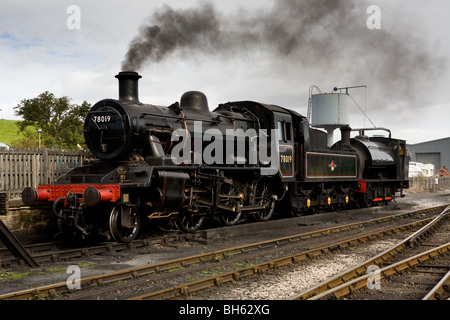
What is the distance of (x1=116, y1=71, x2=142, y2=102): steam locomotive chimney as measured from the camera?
10430mm

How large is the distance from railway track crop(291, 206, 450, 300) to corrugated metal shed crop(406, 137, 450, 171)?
204 feet

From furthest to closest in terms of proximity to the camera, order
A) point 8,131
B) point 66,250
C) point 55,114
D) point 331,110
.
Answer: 1. point 8,131
2. point 55,114
3. point 331,110
4. point 66,250

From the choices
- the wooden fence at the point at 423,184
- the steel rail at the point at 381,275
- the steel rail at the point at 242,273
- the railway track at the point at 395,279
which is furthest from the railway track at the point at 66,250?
the wooden fence at the point at 423,184

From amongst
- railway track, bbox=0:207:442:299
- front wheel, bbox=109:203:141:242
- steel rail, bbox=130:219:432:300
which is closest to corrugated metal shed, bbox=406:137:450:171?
railway track, bbox=0:207:442:299

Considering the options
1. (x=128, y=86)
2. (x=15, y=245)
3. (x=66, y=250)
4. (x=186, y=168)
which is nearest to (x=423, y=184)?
(x=186, y=168)

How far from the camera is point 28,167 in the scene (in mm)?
11820

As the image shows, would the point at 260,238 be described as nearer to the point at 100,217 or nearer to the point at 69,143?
the point at 100,217

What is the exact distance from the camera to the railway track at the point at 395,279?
6.28 meters

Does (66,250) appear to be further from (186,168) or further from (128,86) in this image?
(128,86)

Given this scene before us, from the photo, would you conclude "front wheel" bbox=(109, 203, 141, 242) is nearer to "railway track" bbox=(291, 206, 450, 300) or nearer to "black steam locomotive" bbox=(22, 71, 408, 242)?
"black steam locomotive" bbox=(22, 71, 408, 242)

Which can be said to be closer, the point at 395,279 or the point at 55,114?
the point at 395,279

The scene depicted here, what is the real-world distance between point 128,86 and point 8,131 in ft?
267

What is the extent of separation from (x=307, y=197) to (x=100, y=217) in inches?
301
